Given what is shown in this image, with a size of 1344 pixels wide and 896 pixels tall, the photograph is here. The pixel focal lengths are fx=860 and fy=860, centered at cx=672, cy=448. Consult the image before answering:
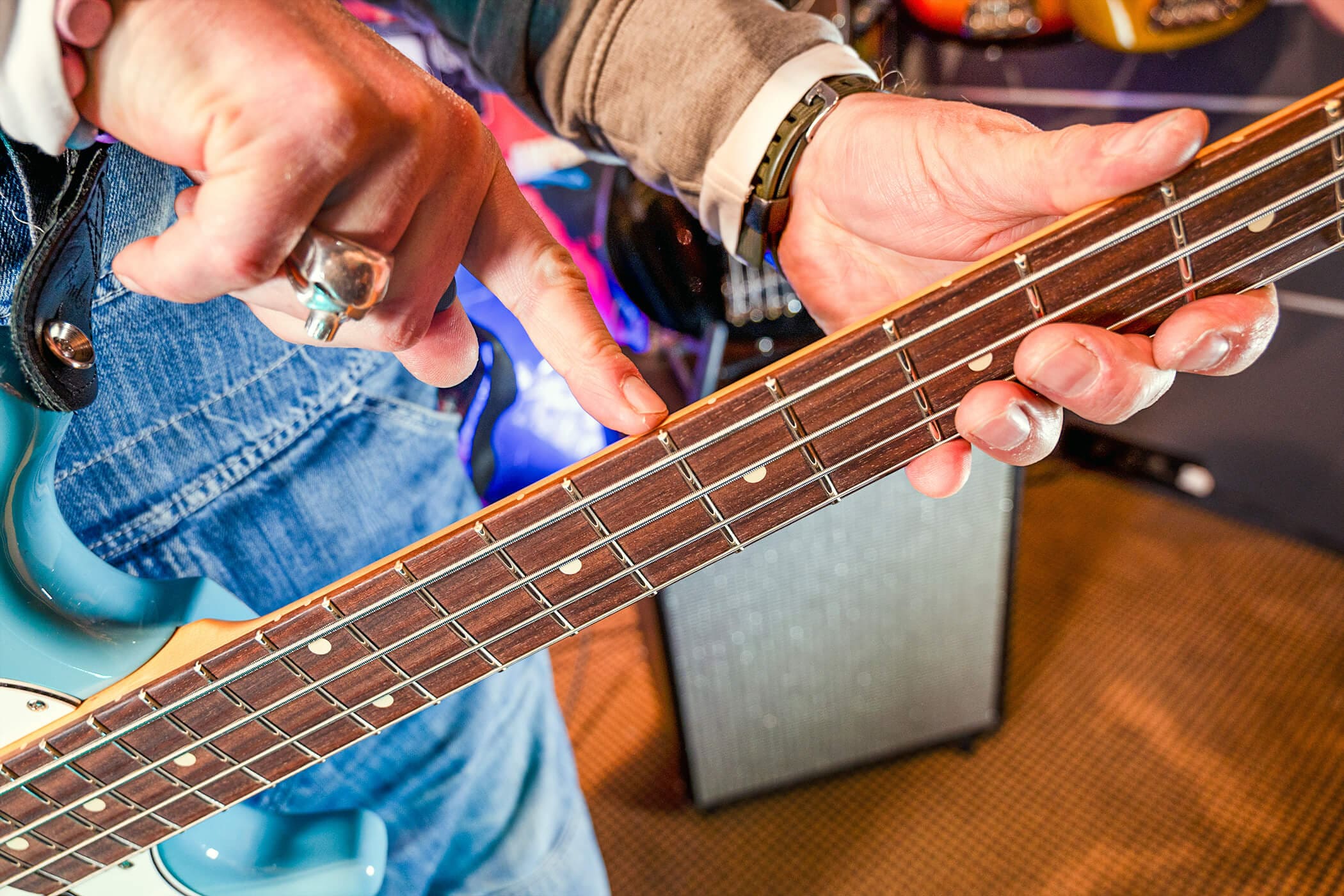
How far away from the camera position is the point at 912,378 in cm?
48

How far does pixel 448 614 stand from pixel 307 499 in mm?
201

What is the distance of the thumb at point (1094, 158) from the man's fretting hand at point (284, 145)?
28cm

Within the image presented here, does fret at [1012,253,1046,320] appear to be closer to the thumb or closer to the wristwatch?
the thumb

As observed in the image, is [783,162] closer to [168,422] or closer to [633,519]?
[633,519]

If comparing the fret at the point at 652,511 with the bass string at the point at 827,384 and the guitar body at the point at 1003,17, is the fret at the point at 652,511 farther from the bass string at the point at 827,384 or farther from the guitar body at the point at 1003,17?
the guitar body at the point at 1003,17

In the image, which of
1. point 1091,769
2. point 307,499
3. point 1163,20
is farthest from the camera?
point 1091,769

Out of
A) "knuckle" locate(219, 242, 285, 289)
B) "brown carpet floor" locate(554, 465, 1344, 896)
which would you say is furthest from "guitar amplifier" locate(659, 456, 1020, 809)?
"knuckle" locate(219, 242, 285, 289)

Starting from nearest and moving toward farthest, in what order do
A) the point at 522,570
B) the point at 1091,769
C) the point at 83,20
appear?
the point at 83,20, the point at 522,570, the point at 1091,769

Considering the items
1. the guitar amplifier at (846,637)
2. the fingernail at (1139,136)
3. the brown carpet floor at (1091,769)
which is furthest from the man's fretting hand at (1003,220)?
the brown carpet floor at (1091,769)

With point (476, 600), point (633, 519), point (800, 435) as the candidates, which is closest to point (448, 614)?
point (476, 600)

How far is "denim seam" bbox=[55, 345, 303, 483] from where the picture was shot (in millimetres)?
527

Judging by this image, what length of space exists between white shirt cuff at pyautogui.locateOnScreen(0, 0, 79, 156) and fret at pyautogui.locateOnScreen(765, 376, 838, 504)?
33cm

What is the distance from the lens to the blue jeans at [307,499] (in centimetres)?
52

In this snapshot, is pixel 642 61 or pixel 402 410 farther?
pixel 402 410
